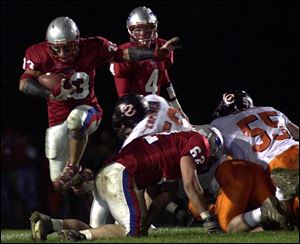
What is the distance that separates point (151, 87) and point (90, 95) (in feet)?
1.85

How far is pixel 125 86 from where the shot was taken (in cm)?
771

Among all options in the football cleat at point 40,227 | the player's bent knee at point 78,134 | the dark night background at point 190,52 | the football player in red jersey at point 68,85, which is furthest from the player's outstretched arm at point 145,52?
the dark night background at point 190,52

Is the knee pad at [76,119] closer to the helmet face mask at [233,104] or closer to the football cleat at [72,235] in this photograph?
the helmet face mask at [233,104]

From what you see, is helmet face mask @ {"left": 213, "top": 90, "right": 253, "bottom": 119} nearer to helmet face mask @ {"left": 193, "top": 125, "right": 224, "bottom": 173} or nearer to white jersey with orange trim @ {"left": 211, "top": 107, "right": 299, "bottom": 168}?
white jersey with orange trim @ {"left": 211, "top": 107, "right": 299, "bottom": 168}

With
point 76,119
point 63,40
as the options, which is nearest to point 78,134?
point 76,119

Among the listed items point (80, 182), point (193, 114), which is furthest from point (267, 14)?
point (80, 182)

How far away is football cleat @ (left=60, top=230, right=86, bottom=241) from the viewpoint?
5.48 metres

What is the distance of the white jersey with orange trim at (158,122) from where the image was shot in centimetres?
611

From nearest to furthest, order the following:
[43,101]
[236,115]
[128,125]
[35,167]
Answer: [128,125]
[236,115]
[35,167]
[43,101]

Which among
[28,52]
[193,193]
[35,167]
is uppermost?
[28,52]

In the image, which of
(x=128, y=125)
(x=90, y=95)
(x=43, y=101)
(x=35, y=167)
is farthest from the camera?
(x=43, y=101)

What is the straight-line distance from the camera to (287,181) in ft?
19.1

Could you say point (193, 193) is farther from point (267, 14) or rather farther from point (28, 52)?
point (267, 14)

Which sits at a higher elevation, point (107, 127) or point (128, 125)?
point (128, 125)
